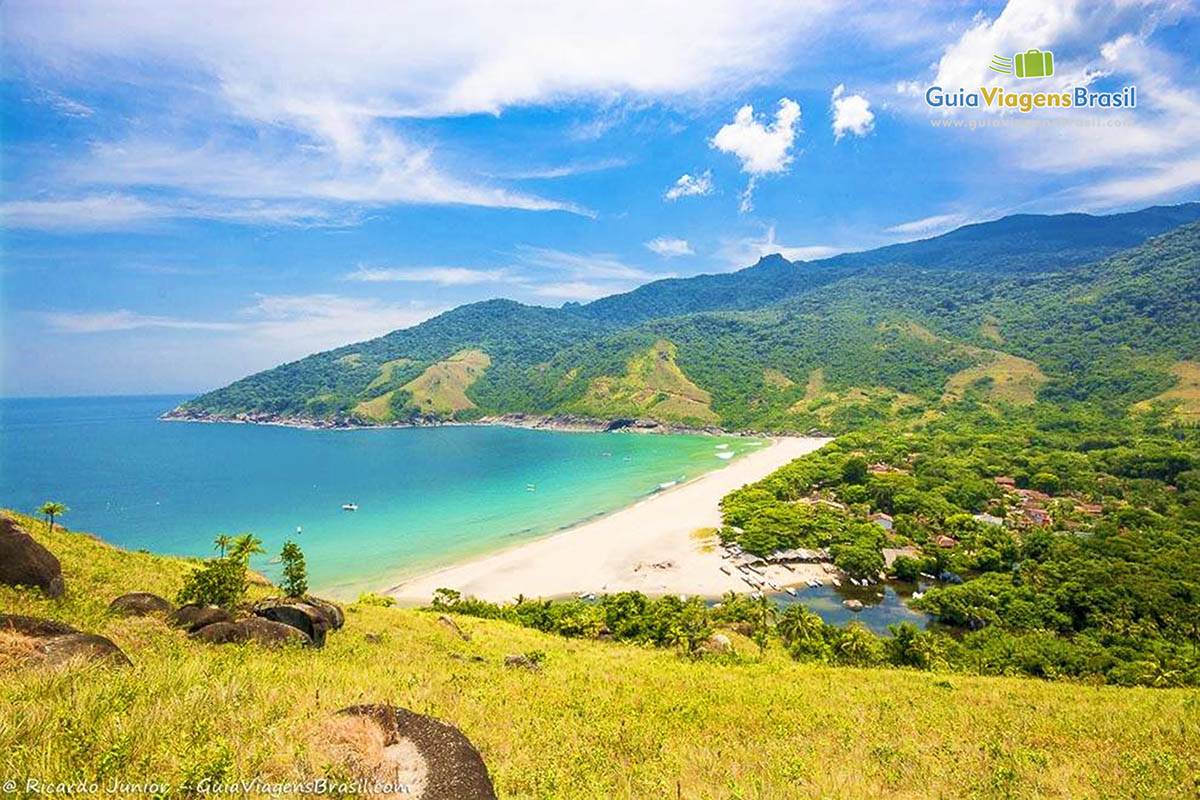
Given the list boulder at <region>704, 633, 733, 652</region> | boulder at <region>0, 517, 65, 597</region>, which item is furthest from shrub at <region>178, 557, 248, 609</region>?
boulder at <region>704, 633, 733, 652</region>

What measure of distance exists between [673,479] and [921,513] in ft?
156

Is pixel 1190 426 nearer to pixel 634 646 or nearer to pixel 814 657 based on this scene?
pixel 814 657

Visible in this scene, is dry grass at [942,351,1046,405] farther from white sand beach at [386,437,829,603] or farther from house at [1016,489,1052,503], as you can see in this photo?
white sand beach at [386,437,829,603]

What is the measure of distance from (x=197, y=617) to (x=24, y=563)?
171 inches

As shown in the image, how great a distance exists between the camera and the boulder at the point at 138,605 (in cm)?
1583

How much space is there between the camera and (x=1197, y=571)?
45.5 meters

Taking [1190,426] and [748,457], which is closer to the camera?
[1190,426]

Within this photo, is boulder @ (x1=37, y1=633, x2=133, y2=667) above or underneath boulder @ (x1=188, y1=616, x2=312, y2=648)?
above

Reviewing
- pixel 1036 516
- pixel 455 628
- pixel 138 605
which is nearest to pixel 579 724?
pixel 138 605

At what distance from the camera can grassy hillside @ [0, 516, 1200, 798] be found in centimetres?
610

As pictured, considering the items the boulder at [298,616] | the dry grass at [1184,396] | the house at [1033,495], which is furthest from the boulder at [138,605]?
the dry grass at [1184,396]

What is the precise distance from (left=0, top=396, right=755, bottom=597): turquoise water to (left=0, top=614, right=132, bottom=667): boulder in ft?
159

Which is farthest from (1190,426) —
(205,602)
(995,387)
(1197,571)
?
(205,602)

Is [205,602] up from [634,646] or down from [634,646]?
up
